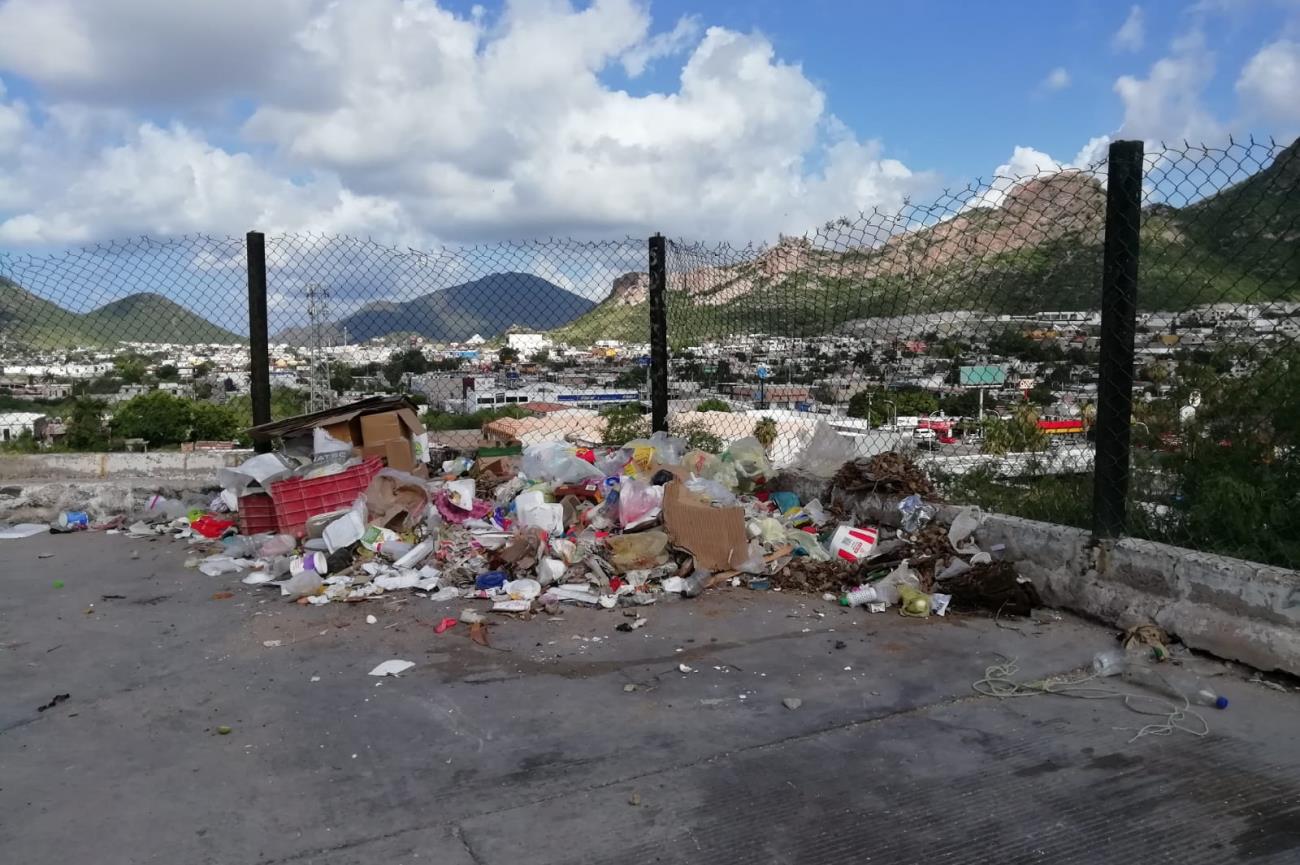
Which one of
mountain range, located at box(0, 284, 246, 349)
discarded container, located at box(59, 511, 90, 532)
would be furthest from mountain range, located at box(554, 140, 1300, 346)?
discarded container, located at box(59, 511, 90, 532)

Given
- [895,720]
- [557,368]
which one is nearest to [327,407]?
[557,368]

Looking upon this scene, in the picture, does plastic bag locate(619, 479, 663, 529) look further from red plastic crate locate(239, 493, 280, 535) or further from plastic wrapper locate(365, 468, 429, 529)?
red plastic crate locate(239, 493, 280, 535)

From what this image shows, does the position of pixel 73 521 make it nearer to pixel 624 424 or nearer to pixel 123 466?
pixel 123 466

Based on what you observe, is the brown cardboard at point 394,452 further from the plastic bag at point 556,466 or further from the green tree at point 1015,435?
the green tree at point 1015,435

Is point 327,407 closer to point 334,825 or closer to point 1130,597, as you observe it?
point 334,825

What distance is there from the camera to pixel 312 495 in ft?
17.7

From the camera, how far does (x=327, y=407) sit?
6570 millimetres

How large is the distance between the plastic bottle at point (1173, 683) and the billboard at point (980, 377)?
6.33 feet

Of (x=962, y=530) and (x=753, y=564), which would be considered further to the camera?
(x=753, y=564)

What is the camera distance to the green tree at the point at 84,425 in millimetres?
7316

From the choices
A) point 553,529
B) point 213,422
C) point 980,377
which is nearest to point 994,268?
point 980,377

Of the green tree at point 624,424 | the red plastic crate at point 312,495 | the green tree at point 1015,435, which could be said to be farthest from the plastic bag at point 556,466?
the green tree at point 1015,435

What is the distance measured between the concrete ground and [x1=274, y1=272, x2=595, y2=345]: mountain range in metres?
2.66

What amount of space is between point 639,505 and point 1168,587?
2626 millimetres
